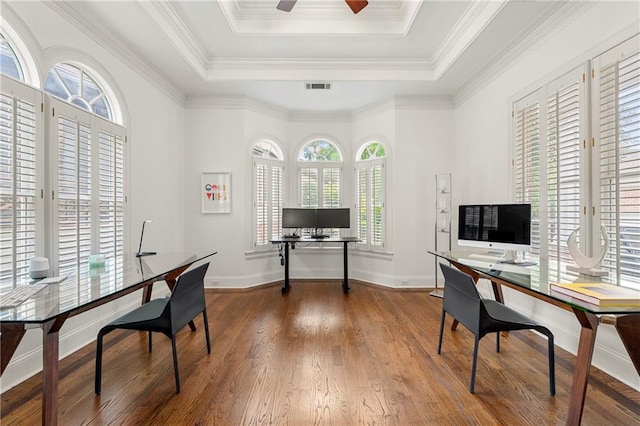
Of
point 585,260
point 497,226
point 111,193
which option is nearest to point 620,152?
point 585,260

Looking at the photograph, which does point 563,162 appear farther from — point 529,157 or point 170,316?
point 170,316

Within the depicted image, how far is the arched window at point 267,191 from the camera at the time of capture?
4.91m

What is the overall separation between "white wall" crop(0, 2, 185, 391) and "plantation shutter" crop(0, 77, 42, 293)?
1.26 feet

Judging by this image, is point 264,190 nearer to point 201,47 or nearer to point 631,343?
point 201,47

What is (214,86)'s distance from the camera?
429 cm

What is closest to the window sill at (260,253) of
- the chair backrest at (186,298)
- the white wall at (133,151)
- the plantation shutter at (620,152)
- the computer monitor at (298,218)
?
the computer monitor at (298,218)

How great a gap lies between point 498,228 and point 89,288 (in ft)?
11.1

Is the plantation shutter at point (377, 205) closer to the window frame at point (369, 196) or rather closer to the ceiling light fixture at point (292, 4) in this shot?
the window frame at point (369, 196)

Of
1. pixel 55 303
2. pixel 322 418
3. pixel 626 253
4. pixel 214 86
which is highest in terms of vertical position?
pixel 214 86

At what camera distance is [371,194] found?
5.08 m

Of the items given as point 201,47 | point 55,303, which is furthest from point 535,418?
point 201,47

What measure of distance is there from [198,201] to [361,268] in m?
2.96

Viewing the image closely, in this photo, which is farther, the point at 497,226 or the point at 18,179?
the point at 497,226

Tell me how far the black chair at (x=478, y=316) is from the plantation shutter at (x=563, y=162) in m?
1.01
